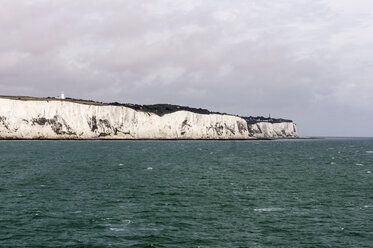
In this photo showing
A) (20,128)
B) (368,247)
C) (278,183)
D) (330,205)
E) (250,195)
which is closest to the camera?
(368,247)

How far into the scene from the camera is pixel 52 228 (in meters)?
26.1

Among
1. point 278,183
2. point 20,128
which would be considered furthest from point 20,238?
point 20,128

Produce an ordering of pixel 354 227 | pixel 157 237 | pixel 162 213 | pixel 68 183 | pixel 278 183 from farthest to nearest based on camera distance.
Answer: pixel 278 183 → pixel 68 183 → pixel 162 213 → pixel 354 227 → pixel 157 237

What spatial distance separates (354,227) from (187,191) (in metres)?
19.3

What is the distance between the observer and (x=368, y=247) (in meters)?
23.1

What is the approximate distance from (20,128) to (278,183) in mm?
157017

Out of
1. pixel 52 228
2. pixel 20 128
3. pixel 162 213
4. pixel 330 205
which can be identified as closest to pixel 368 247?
pixel 330 205

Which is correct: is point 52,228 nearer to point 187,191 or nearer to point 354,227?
point 187,191

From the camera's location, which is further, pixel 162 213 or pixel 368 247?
pixel 162 213

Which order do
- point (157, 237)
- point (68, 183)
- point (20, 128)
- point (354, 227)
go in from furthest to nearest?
point (20, 128), point (68, 183), point (354, 227), point (157, 237)

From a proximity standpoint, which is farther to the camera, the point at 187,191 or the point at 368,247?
the point at 187,191

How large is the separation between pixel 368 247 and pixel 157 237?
13.5 meters

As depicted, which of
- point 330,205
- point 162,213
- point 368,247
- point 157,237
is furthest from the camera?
point 330,205

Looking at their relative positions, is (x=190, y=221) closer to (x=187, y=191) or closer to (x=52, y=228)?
(x=52, y=228)
